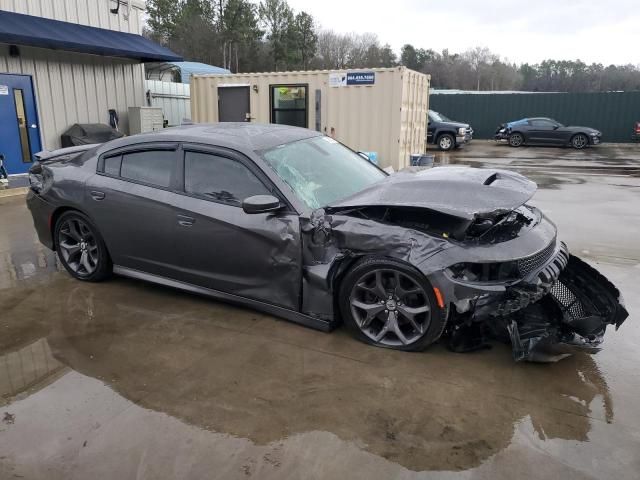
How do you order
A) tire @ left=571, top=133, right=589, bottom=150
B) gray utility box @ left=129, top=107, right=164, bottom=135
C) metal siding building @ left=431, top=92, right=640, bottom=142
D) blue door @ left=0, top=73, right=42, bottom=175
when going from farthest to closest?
metal siding building @ left=431, top=92, right=640, bottom=142 < tire @ left=571, top=133, right=589, bottom=150 < gray utility box @ left=129, top=107, right=164, bottom=135 < blue door @ left=0, top=73, right=42, bottom=175

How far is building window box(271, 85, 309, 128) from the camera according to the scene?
40.5 feet

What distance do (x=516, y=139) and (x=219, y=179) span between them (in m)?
22.0

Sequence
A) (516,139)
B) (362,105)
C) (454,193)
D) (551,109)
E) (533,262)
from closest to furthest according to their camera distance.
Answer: (533,262)
(454,193)
(362,105)
(516,139)
(551,109)

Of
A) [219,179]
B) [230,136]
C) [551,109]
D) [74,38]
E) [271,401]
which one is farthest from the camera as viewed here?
[551,109]

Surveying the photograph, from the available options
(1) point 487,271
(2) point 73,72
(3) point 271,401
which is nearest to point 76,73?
(2) point 73,72

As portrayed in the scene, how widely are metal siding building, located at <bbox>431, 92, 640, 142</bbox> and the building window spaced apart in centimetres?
1668

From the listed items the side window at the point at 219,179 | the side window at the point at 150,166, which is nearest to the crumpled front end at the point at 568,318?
the side window at the point at 219,179

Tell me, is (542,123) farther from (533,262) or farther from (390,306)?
(390,306)

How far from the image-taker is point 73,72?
480 inches

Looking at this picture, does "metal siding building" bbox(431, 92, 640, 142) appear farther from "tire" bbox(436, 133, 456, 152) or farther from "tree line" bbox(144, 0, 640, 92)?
"tree line" bbox(144, 0, 640, 92)

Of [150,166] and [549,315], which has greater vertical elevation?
[150,166]

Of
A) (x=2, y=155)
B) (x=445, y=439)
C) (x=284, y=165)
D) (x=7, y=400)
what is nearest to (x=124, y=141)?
(x=284, y=165)

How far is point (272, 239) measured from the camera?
3938mm

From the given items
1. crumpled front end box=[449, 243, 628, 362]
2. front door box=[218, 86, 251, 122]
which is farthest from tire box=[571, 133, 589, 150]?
crumpled front end box=[449, 243, 628, 362]
